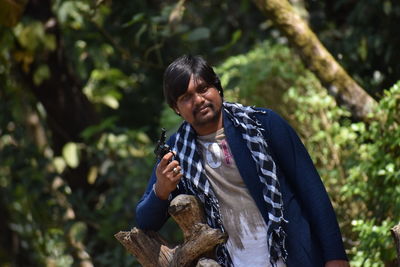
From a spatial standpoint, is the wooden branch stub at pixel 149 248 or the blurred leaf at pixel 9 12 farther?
the blurred leaf at pixel 9 12

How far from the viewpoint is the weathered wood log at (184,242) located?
3121 millimetres

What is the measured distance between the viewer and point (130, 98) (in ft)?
30.2

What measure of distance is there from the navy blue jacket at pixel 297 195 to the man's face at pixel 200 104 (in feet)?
0.22

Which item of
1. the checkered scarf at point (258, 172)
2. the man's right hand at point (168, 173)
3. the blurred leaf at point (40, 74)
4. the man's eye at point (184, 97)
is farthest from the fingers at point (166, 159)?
the blurred leaf at point (40, 74)

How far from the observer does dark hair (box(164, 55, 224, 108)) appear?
3199 millimetres

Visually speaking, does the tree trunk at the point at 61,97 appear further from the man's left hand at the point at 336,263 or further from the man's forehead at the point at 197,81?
the man's left hand at the point at 336,263

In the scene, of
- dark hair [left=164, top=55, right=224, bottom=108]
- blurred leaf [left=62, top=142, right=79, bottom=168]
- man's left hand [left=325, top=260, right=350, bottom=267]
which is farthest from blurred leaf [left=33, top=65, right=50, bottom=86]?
man's left hand [left=325, top=260, right=350, bottom=267]

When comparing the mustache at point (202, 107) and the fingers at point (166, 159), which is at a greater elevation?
the mustache at point (202, 107)

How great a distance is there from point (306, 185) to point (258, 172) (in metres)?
0.18

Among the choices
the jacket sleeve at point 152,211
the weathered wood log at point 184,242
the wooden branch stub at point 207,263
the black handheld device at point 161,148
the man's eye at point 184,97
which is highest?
the man's eye at point 184,97

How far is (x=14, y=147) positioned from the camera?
843cm

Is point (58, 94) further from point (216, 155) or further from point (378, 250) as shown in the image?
point (216, 155)

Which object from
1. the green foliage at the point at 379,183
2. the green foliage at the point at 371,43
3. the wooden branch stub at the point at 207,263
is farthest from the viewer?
the green foliage at the point at 371,43

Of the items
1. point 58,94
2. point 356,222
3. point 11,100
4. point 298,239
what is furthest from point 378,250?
point 11,100
